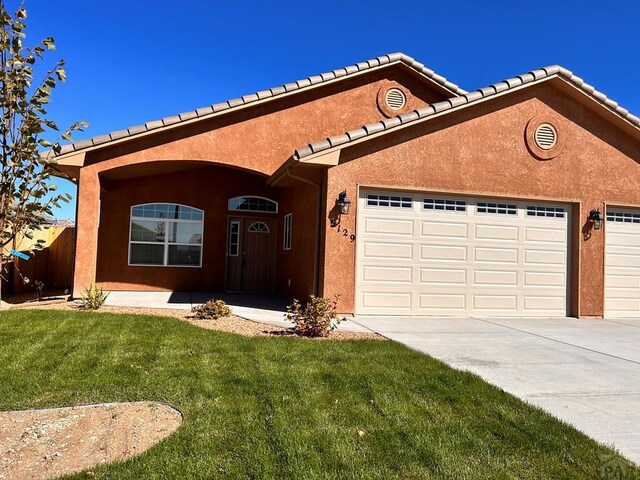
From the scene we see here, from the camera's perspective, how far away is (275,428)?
3828 mm

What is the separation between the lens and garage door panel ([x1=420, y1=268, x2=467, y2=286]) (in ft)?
33.8

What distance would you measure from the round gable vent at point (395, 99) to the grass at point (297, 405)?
27.5 feet

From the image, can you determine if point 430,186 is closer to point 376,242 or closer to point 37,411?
point 376,242

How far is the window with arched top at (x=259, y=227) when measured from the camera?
47.6 feet

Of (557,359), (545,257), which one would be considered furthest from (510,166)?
(557,359)

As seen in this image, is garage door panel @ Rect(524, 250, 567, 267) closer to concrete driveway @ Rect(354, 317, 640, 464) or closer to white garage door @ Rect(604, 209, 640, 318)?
white garage door @ Rect(604, 209, 640, 318)

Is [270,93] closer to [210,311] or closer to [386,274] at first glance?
[386,274]

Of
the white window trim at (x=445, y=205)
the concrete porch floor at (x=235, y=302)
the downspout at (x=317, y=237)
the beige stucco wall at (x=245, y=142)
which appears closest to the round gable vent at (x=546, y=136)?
the white window trim at (x=445, y=205)

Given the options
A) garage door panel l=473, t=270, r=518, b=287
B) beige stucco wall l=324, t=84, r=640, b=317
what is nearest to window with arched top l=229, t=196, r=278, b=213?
beige stucco wall l=324, t=84, r=640, b=317

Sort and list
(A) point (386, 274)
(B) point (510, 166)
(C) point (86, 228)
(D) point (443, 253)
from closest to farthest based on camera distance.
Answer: (A) point (386, 274) < (D) point (443, 253) < (B) point (510, 166) < (C) point (86, 228)

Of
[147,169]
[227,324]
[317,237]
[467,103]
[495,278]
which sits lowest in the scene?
[227,324]

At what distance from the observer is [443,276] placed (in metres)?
10.4

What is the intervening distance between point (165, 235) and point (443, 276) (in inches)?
320

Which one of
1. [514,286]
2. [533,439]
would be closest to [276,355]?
[533,439]
